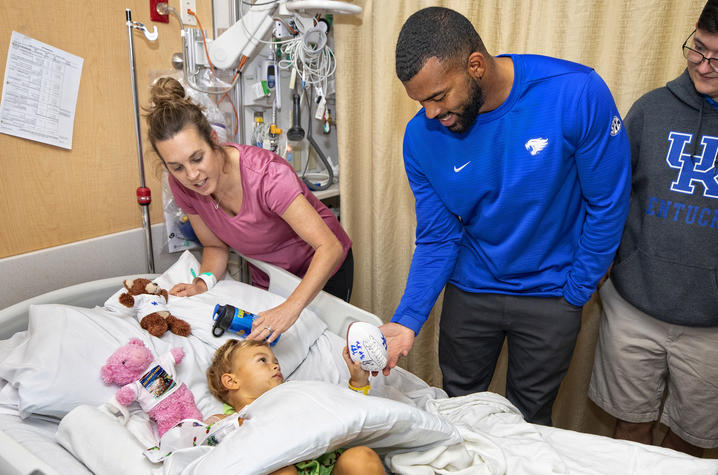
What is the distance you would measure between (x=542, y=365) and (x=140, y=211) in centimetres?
165

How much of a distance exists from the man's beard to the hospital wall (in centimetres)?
128

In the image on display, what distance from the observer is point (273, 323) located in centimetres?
146

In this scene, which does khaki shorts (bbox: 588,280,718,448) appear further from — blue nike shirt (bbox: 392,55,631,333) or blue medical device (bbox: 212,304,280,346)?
blue medical device (bbox: 212,304,280,346)

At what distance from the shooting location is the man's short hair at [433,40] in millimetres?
1202

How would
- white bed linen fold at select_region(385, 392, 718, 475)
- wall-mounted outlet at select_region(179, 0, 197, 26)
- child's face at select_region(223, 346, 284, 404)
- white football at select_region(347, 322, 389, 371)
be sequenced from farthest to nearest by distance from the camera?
wall-mounted outlet at select_region(179, 0, 197, 26) → child's face at select_region(223, 346, 284, 404) → white football at select_region(347, 322, 389, 371) → white bed linen fold at select_region(385, 392, 718, 475)

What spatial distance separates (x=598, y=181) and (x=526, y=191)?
0.19 meters

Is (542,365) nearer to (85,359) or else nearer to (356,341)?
(356,341)

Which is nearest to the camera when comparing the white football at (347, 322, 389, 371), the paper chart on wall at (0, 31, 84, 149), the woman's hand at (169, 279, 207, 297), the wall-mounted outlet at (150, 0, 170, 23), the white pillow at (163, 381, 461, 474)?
the white pillow at (163, 381, 461, 474)

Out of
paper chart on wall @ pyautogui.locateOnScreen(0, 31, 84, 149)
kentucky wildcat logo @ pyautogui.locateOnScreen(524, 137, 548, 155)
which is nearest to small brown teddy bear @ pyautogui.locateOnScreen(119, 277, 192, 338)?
paper chart on wall @ pyautogui.locateOnScreen(0, 31, 84, 149)

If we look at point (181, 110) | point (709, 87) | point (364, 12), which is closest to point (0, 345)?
point (181, 110)

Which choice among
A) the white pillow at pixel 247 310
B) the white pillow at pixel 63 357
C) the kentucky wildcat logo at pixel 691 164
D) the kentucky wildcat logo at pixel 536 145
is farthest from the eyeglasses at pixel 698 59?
the white pillow at pixel 63 357

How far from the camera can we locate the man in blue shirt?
4.18ft

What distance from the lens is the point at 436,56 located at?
1.20 meters

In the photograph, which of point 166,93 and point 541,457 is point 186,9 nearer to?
point 166,93
